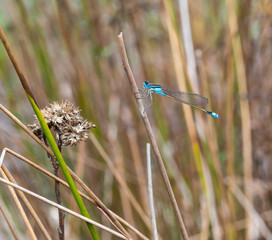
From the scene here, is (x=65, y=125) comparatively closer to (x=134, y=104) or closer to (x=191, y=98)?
A: (x=191, y=98)

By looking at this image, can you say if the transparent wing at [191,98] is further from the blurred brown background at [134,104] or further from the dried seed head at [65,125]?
the dried seed head at [65,125]

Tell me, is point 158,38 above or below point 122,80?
above

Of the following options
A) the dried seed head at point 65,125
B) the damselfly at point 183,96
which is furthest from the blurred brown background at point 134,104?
the dried seed head at point 65,125

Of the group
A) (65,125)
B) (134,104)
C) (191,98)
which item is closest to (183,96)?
(191,98)

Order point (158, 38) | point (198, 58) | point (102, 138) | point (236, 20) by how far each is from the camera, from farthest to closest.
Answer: point (158, 38), point (102, 138), point (236, 20), point (198, 58)

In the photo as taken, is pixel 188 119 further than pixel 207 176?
No

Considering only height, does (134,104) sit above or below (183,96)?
above

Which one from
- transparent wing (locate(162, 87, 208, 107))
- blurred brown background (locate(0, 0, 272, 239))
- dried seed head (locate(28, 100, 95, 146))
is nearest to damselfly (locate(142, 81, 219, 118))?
transparent wing (locate(162, 87, 208, 107))

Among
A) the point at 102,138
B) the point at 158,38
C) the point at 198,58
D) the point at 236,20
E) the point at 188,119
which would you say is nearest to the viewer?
the point at 188,119

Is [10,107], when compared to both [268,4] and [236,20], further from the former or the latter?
[268,4]

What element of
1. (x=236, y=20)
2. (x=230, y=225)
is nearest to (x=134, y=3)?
(x=236, y=20)
